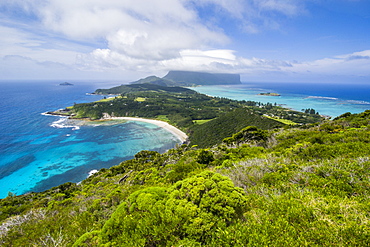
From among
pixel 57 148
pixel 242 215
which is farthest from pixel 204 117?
pixel 242 215

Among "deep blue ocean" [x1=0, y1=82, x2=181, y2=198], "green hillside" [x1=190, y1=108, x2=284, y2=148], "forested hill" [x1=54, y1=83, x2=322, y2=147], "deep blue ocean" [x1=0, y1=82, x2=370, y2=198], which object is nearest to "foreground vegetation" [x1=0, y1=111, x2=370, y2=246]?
"deep blue ocean" [x1=0, y1=82, x2=370, y2=198]

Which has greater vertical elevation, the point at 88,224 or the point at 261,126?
the point at 88,224

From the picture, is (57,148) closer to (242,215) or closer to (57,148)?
(57,148)

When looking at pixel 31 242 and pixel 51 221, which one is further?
pixel 51 221

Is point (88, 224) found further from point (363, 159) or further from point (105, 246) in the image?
point (363, 159)

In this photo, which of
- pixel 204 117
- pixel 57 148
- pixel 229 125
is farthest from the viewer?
pixel 204 117

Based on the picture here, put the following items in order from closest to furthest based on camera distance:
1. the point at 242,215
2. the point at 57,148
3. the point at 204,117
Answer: the point at 242,215
the point at 57,148
the point at 204,117

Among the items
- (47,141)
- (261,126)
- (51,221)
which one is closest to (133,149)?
(47,141)

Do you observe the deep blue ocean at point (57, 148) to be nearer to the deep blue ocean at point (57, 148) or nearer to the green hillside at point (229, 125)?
the deep blue ocean at point (57, 148)
